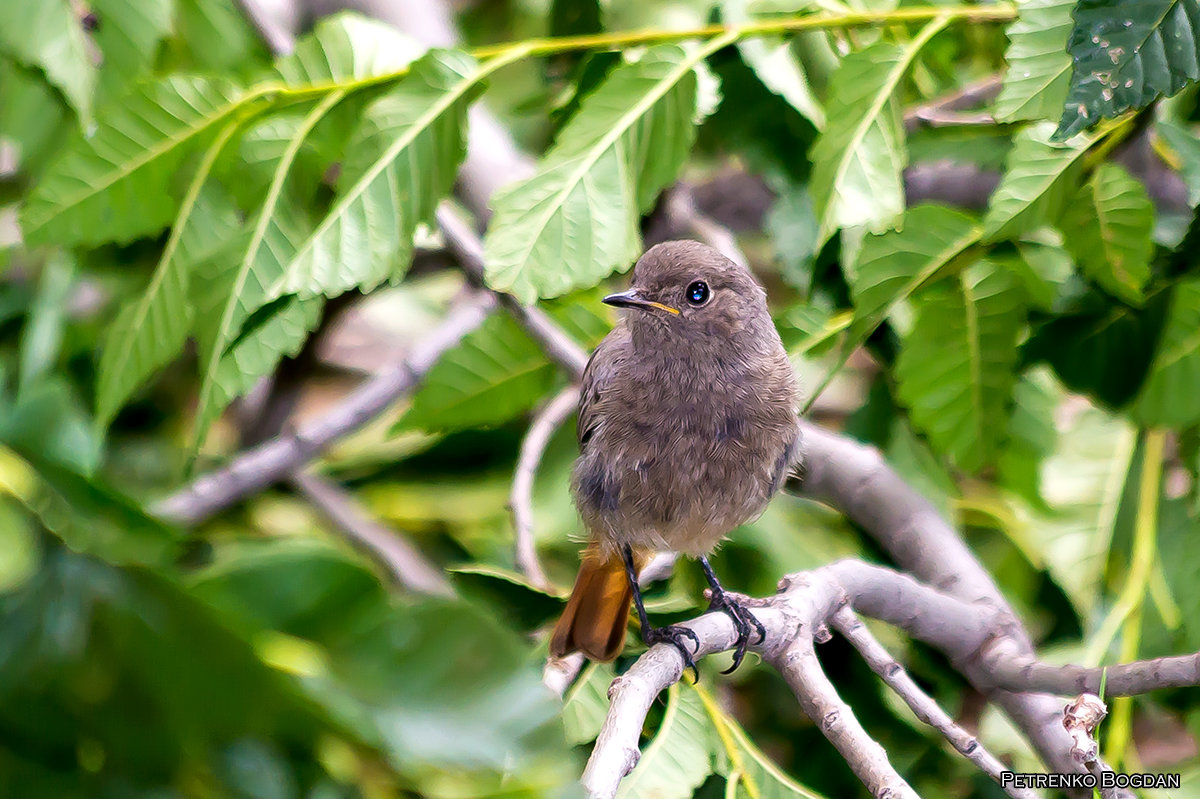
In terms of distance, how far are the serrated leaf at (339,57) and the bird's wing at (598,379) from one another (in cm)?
80

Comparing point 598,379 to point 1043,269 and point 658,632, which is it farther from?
point 1043,269

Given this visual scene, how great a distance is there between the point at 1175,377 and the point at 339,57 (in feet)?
6.81

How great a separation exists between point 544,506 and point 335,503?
99 cm

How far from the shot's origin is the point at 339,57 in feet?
7.77

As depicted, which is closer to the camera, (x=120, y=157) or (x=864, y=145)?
(x=864, y=145)

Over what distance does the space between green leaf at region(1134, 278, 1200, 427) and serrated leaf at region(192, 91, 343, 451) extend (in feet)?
6.30

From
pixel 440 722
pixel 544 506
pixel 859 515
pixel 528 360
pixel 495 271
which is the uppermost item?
pixel 440 722

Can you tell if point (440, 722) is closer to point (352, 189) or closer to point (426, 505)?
point (352, 189)

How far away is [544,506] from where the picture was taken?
3.33 meters

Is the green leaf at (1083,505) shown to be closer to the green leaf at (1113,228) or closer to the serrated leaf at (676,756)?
the green leaf at (1113,228)

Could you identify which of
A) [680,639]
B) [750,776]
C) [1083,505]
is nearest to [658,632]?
[680,639]

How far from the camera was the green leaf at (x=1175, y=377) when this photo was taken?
2.39m

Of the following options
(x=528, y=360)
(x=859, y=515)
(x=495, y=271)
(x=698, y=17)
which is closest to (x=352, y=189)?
(x=495, y=271)

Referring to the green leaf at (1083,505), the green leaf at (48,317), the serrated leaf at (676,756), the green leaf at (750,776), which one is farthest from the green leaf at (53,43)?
the green leaf at (1083,505)
